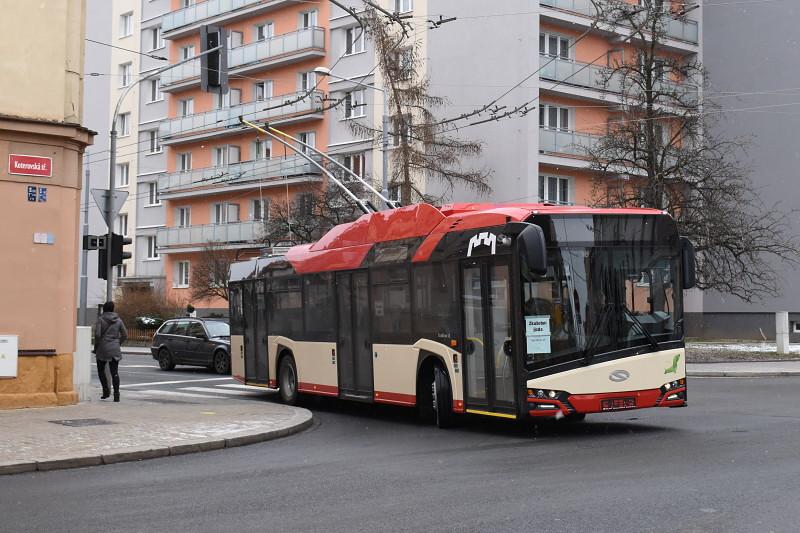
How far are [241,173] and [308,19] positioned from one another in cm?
814

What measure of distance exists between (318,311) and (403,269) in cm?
311

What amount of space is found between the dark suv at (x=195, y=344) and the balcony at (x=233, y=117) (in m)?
17.1

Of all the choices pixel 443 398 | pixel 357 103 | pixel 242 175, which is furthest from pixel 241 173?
pixel 443 398

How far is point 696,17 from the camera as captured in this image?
→ 4734 centimetres

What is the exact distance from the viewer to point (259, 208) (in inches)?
2089

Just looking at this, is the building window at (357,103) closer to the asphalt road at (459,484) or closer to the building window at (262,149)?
the building window at (262,149)

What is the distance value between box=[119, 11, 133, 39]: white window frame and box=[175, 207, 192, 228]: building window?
459 inches

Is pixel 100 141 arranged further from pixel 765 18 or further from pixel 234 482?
pixel 234 482

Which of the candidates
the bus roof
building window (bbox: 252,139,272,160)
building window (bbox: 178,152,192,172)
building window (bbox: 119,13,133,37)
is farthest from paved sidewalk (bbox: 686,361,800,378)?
building window (bbox: 119,13,133,37)

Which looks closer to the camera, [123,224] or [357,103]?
[357,103]

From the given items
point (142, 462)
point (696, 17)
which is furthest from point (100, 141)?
point (142, 462)

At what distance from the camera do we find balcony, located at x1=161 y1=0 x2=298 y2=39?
171ft

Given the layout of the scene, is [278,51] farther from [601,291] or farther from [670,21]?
[601,291]

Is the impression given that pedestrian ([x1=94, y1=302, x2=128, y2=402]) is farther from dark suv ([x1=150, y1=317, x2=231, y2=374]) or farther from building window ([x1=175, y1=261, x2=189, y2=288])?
building window ([x1=175, y1=261, x2=189, y2=288])
